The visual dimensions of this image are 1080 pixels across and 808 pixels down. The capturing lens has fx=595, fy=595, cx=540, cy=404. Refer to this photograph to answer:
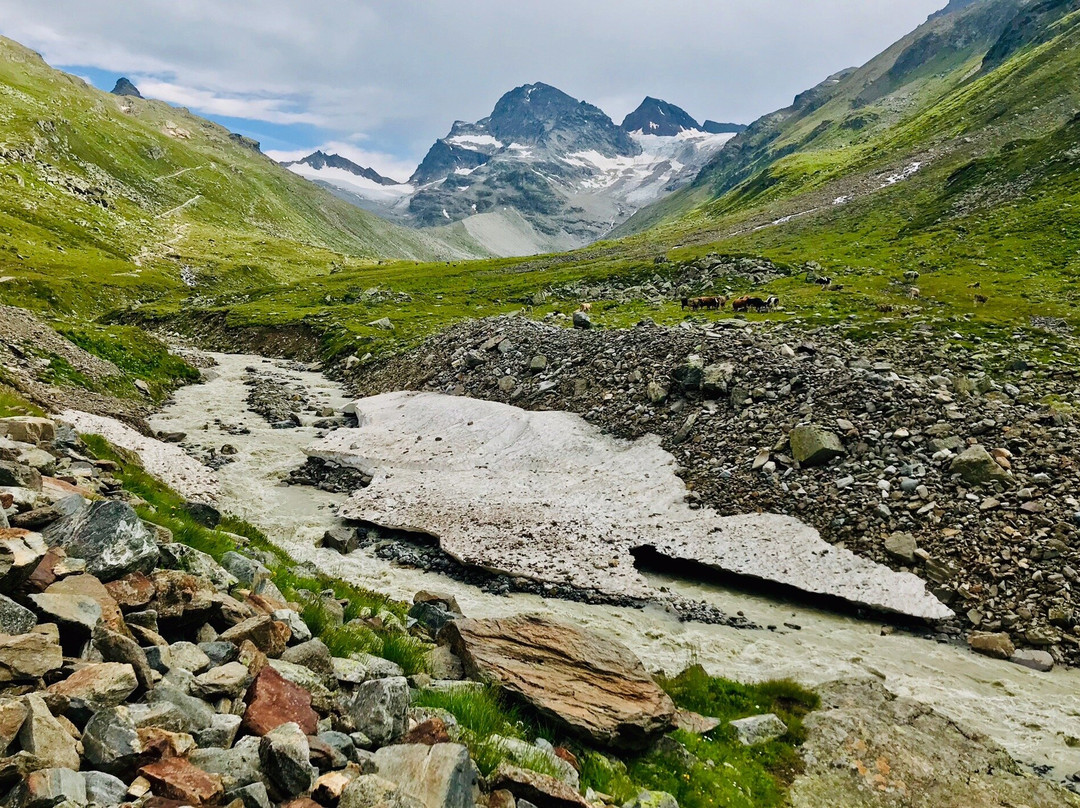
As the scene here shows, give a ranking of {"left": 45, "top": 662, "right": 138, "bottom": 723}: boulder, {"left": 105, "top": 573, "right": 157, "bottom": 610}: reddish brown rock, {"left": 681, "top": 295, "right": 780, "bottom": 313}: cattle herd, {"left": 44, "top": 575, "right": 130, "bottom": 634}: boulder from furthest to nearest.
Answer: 1. {"left": 681, "top": 295, "right": 780, "bottom": 313}: cattle herd
2. {"left": 105, "top": 573, "right": 157, "bottom": 610}: reddish brown rock
3. {"left": 44, "top": 575, "right": 130, "bottom": 634}: boulder
4. {"left": 45, "top": 662, "right": 138, "bottom": 723}: boulder

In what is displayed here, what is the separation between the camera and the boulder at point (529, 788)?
6.68 metres

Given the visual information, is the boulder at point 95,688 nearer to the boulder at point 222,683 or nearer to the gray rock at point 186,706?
the gray rock at point 186,706

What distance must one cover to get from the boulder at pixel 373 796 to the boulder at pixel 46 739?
209cm

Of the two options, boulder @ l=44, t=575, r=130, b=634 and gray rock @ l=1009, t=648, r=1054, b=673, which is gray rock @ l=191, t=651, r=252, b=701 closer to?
boulder @ l=44, t=575, r=130, b=634

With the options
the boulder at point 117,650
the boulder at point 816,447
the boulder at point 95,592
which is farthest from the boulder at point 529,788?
the boulder at point 816,447

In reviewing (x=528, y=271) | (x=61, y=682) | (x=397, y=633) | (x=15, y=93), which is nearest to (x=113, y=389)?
(x=397, y=633)

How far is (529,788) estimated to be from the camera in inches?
263

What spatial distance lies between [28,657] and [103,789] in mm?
1701

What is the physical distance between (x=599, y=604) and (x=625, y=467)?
9.70 meters

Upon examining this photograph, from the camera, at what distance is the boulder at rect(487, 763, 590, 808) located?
668 centimetres

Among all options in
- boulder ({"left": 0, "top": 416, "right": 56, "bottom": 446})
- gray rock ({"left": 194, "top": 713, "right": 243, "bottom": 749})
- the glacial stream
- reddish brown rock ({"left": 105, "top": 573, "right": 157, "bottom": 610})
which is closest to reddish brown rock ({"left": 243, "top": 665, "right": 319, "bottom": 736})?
gray rock ({"left": 194, "top": 713, "right": 243, "bottom": 749})

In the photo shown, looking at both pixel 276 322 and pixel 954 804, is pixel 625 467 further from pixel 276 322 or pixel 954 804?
pixel 276 322

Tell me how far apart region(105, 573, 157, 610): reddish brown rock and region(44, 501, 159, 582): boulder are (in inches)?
5.9

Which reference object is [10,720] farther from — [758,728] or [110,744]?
[758,728]
